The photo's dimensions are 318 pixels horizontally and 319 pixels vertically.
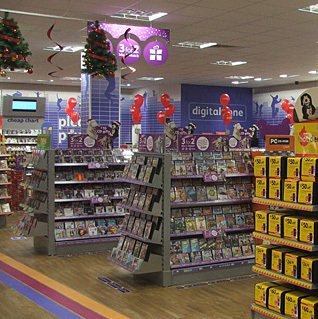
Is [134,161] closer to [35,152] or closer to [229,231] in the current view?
[229,231]

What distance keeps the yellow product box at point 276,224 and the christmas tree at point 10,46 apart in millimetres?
4456

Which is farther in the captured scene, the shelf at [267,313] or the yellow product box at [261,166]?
the yellow product box at [261,166]

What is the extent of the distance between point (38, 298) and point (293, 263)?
10.8 ft

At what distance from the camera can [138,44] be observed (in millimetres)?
9031

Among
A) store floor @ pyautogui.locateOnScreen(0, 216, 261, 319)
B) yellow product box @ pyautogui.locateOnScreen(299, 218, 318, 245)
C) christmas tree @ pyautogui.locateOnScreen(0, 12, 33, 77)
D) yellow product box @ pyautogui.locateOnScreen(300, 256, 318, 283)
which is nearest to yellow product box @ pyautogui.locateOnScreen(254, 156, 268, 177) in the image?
yellow product box @ pyautogui.locateOnScreen(299, 218, 318, 245)

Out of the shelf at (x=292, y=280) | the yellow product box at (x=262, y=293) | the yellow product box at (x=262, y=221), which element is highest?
the yellow product box at (x=262, y=221)

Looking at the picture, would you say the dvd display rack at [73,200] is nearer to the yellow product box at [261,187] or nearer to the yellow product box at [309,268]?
the yellow product box at [261,187]

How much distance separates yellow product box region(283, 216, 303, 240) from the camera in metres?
4.66

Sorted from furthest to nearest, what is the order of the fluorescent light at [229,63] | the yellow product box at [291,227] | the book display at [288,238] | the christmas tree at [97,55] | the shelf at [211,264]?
1. the fluorescent light at [229,63]
2. the christmas tree at [97,55]
3. the shelf at [211,264]
4. the yellow product box at [291,227]
5. the book display at [288,238]

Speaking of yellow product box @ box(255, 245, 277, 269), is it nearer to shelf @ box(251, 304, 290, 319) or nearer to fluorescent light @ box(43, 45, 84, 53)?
shelf @ box(251, 304, 290, 319)

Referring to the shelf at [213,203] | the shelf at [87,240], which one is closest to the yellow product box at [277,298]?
the shelf at [213,203]

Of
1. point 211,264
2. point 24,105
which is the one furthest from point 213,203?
point 24,105

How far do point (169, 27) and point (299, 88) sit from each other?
11925 mm

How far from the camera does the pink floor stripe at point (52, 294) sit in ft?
19.7
